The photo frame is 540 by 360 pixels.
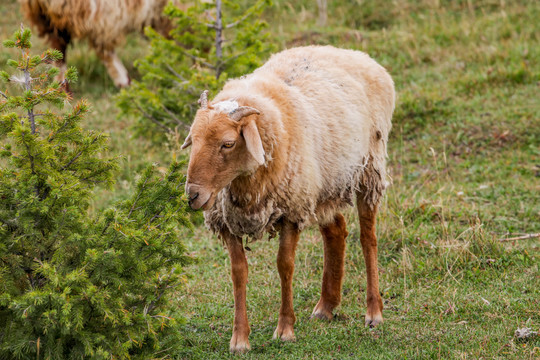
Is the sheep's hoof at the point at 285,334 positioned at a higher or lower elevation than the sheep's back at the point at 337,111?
lower

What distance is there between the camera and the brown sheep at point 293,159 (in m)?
3.82

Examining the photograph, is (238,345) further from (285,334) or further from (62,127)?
(62,127)

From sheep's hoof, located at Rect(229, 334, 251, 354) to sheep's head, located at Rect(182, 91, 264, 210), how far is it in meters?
1.08

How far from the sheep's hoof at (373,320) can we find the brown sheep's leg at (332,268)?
332 mm

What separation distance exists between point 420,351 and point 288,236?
46.8 inches

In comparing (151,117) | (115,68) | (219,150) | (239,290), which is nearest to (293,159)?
(219,150)

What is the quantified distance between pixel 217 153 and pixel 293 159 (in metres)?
0.69

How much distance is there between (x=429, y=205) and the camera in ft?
21.7

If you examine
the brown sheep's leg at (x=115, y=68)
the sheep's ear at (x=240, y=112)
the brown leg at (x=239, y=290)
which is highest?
the sheep's ear at (x=240, y=112)

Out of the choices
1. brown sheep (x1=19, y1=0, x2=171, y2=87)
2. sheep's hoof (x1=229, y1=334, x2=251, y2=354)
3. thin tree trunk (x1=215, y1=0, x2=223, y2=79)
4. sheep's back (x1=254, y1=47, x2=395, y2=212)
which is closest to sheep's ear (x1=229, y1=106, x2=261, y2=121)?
sheep's back (x1=254, y1=47, x2=395, y2=212)

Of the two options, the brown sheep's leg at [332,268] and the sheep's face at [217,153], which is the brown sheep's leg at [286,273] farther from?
the sheep's face at [217,153]

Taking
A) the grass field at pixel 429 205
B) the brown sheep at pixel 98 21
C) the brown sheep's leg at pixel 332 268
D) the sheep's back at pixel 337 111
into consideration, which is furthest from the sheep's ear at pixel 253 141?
the brown sheep at pixel 98 21

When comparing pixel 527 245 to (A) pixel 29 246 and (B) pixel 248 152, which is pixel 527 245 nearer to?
(B) pixel 248 152

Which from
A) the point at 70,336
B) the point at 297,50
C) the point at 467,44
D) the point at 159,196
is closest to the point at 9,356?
the point at 70,336
